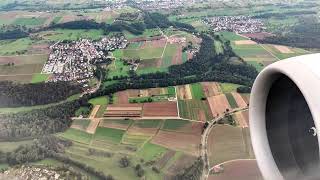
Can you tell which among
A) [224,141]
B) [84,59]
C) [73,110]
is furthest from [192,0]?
[224,141]

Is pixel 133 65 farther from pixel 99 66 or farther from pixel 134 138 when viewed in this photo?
pixel 134 138

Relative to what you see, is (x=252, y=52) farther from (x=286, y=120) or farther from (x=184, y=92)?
(x=286, y=120)

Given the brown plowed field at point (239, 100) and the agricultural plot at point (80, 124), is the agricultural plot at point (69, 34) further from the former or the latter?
the agricultural plot at point (80, 124)

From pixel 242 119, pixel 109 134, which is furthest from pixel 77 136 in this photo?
pixel 242 119

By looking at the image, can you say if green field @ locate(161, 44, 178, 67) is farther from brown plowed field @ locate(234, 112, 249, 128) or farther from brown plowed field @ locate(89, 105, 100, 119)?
brown plowed field @ locate(234, 112, 249, 128)

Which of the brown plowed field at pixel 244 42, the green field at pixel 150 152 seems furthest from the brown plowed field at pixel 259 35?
the green field at pixel 150 152

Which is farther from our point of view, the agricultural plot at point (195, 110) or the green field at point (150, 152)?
the agricultural plot at point (195, 110)

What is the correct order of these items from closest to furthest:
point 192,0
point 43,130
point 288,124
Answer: point 288,124 → point 43,130 → point 192,0
